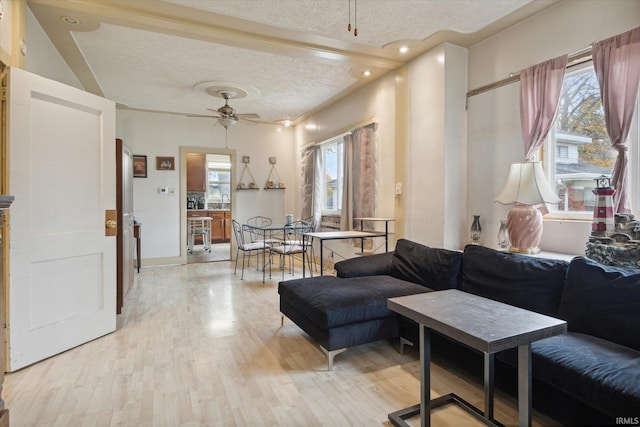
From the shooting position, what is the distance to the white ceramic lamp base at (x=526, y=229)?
103 inches

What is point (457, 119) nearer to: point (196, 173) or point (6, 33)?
point (6, 33)

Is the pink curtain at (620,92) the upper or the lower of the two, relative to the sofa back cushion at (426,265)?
upper

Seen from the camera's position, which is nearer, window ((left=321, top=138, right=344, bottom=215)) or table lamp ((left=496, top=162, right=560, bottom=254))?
table lamp ((left=496, top=162, right=560, bottom=254))

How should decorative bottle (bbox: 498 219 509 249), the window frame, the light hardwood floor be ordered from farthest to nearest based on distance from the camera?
the window frame, decorative bottle (bbox: 498 219 509 249), the light hardwood floor

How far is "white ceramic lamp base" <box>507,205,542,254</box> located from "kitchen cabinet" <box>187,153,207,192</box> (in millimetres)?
7987

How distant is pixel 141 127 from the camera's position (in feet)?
19.2

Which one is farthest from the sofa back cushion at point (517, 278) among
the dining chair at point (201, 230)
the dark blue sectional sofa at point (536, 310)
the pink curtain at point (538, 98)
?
the dining chair at point (201, 230)

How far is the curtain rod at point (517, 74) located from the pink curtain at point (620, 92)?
0.15m

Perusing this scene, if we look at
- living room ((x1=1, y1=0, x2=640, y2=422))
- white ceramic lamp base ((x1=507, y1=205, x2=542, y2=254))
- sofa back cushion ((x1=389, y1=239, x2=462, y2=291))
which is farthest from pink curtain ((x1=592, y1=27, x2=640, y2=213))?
sofa back cushion ((x1=389, y1=239, x2=462, y2=291))

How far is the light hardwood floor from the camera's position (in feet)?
5.92

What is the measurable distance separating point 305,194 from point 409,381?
450 cm

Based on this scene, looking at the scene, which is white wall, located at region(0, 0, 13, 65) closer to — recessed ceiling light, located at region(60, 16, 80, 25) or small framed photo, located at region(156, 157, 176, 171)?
recessed ceiling light, located at region(60, 16, 80, 25)

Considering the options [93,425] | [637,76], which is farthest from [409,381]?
[637,76]

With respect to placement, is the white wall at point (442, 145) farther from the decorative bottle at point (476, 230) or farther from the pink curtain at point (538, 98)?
the pink curtain at point (538, 98)
